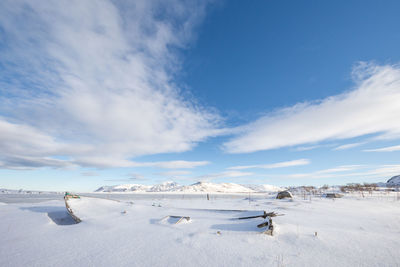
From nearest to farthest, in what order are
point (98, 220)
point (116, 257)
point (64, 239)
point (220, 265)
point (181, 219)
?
point (220, 265) → point (116, 257) → point (64, 239) → point (181, 219) → point (98, 220)

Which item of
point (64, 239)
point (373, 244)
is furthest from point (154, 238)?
point (373, 244)

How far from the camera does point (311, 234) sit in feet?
16.2

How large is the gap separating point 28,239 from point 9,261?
5.52 feet

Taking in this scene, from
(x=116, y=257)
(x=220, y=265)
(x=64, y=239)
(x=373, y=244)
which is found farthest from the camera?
(x=64, y=239)

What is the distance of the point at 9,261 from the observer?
13.3 ft

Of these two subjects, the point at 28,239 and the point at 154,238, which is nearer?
the point at 154,238

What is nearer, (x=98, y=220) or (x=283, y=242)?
(x=283, y=242)

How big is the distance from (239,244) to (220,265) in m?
1.05

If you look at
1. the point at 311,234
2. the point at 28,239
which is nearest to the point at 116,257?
the point at 28,239

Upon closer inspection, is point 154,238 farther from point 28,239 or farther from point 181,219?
point 28,239

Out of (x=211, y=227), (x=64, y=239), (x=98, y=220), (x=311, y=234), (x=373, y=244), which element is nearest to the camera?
(x=373, y=244)

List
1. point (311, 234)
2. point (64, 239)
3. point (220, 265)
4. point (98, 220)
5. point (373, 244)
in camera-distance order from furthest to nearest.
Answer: point (98, 220)
point (64, 239)
point (311, 234)
point (373, 244)
point (220, 265)

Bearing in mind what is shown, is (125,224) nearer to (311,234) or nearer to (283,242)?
(283,242)

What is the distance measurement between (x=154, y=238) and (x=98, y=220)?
3518 millimetres
